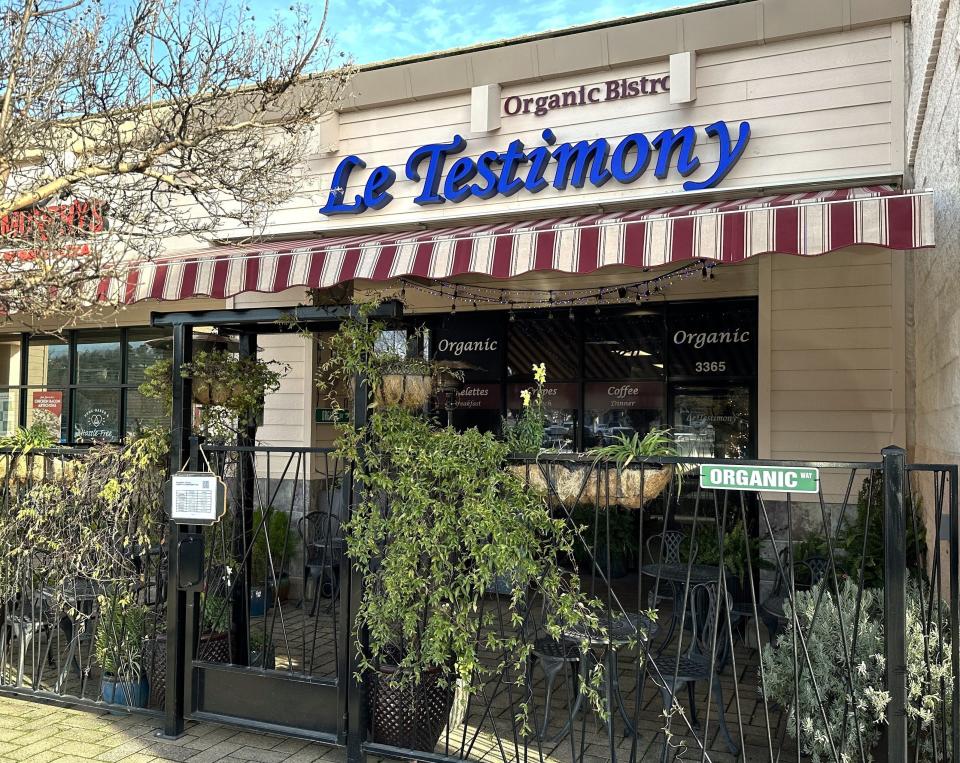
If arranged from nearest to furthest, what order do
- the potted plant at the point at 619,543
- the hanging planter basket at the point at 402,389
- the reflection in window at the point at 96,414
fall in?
the hanging planter basket at the point at 402,389 → the potted plant at the point at 619,543 → the reflection in window at the point at 96,414

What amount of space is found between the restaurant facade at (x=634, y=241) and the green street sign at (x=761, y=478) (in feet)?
6.79

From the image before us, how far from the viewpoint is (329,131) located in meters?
8.29

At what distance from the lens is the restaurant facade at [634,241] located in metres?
5.53

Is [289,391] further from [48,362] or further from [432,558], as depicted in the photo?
[432,558]

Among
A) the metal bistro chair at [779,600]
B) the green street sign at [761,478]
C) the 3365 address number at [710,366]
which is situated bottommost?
the metal bistro chair at [779,600]

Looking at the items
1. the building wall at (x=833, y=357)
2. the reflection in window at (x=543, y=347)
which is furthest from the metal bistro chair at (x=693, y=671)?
the reflection in window at (x=543, y=347)

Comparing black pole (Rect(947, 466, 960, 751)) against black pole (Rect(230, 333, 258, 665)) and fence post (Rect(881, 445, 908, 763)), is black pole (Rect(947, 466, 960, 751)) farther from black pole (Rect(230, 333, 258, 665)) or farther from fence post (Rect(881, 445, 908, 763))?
black pole (Rect(230, 333, 258, 665))

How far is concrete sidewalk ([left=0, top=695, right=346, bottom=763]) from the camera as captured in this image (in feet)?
13.6

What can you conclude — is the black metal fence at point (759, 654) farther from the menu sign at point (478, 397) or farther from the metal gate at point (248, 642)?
the menu sign at point (478, 397)

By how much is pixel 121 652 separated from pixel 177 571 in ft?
2.38

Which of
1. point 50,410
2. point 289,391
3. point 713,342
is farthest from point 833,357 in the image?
point 50,410

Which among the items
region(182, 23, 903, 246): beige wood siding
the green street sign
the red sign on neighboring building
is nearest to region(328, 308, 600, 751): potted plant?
the green street sign

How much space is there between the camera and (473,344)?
8.56 metres

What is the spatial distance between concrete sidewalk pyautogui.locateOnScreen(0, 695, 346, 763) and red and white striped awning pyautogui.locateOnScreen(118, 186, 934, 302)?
317 centimetres
